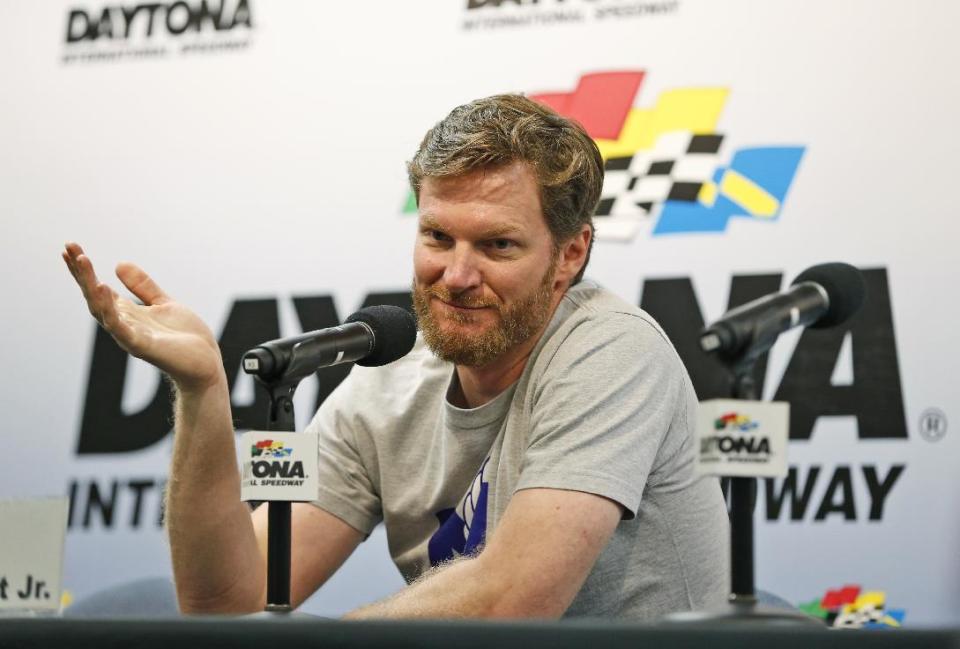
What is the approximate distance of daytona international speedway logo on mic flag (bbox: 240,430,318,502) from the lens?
1479 mm

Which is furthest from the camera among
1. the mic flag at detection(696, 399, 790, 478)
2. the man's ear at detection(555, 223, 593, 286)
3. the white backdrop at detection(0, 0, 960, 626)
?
the white backdrop at detection(0, 0, 960, 626)

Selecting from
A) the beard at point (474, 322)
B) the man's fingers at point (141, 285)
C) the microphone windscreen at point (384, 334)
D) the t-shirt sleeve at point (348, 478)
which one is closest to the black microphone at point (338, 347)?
the microphone windscreen at point (384, 334)

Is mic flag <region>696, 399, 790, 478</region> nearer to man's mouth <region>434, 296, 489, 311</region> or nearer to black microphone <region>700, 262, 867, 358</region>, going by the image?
black microphone <region>700, 262, 867, 358</region>

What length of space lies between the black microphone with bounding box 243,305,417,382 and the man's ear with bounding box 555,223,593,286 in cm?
47

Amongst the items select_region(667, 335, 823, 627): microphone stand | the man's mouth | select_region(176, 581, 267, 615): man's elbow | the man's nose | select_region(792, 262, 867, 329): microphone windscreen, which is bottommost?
select_region(176, 581, 267, 615): man's elbow

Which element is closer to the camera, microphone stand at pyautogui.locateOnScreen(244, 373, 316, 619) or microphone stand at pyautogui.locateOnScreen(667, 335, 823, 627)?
microphone stand at pyautogui.locateOnScreen(667, 335, 823, 627)

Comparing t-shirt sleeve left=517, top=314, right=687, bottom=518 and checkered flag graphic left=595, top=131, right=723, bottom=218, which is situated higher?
checkered flag graphic left=595, top=131, right=723, bottom=218

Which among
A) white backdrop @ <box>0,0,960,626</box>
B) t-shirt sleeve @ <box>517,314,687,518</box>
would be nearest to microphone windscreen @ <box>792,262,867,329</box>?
t-shirt sleeve @ <box>517,314,687,518</box>

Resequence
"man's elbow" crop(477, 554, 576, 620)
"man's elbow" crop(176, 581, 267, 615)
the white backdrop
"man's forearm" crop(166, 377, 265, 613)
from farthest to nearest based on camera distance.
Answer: the white backdrop → "man's elbow" crop(176, 581, 267, 615) → "man's forearm" crop(166, 377, 265, 613) → "man's elbow" crop(477, 554, 576, 620)

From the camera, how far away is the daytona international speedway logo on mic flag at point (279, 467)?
1479mm

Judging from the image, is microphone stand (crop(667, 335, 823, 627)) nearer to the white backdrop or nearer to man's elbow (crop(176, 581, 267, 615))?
man's elbow (crop(176, 581, 267, 615))

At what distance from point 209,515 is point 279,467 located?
643 mm

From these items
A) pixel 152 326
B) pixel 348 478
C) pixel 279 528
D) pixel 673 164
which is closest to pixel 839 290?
pixel 279 528

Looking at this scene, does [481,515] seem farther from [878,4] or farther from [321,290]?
[878,4]
